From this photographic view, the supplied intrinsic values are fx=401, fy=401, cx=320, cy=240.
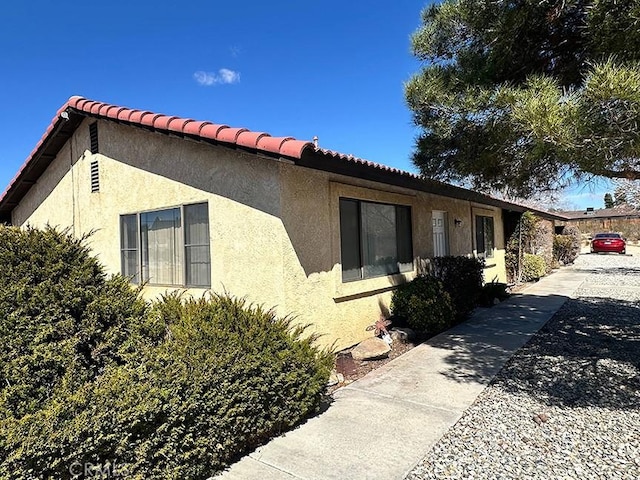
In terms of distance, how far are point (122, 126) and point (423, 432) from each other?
8505 millimetres

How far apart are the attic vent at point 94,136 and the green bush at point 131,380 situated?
6.58m

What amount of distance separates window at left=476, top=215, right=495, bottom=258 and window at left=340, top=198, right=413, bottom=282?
605 cm

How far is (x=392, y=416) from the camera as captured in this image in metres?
4.74

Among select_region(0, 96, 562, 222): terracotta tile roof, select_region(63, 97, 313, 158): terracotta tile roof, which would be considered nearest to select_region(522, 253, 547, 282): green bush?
select_region(0, 96, 562, 222): terracotta tile roof

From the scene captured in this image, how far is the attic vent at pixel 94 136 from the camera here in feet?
31.6

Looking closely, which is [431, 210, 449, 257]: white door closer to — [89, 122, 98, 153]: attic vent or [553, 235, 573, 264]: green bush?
[89, 122, 98, 153]: attic vent

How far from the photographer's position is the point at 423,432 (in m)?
4.33

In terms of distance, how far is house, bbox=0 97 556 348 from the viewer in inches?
250

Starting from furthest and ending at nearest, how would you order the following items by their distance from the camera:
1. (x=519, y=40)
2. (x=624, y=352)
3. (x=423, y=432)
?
(x=624, y=352) → (x=519, y=40) → (x=423, y=432)

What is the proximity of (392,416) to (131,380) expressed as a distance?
9.66ft

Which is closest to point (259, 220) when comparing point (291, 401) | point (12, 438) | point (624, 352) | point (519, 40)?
point (291, 401)

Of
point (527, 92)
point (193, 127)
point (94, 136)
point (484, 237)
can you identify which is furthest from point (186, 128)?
point (484, 237)

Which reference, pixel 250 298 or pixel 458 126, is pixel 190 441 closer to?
pixel 250 298

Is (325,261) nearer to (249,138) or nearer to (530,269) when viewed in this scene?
(249,138)
